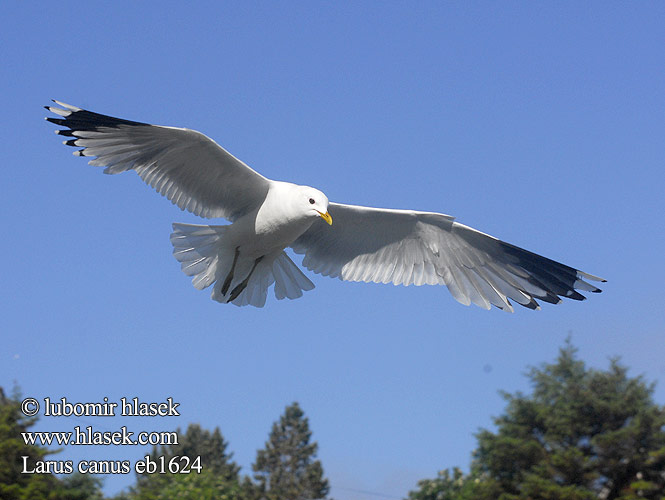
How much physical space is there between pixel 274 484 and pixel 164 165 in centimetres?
2504

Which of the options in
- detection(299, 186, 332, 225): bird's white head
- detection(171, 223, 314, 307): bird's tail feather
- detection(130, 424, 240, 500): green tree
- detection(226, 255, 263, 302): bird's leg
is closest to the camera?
detection(299, 186, 332, 225): bird's white head

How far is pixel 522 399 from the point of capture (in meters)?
21.4

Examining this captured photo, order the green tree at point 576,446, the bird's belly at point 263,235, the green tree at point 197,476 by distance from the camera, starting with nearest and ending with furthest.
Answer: the bird's belly at point 263,235 → the green tree at point 197,476 → the green tree at point 576,446

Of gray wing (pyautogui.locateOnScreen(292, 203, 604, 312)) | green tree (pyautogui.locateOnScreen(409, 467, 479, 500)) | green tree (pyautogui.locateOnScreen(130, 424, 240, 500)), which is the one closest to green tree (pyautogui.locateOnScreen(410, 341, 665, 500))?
green tree (pyautogui.locateOnScreen(409, 467, 479, 500))

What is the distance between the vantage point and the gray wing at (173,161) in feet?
23.6

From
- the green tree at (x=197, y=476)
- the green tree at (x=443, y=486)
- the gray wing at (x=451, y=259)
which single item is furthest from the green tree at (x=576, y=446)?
the gray wing at (x=451, y=259)

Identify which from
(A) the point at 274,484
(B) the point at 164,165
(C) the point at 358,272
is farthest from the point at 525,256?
(A) the point at 274,484

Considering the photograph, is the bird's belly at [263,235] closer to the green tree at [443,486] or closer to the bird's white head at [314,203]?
the bird's white head at [314,203]

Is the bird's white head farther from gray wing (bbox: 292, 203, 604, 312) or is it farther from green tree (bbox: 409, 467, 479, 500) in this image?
green tree (bbox: 409, 467, 479, 500)

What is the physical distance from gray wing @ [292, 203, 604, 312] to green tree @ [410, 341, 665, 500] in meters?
11.5

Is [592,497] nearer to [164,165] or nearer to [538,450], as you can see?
[538,450]

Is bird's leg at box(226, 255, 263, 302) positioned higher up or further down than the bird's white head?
further down

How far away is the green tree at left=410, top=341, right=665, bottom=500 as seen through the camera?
1898 centimetres

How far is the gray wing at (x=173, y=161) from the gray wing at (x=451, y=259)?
2.86ft
